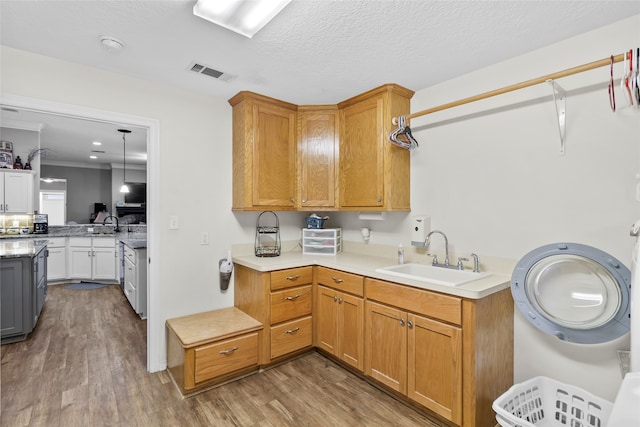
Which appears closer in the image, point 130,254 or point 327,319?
point 327,319

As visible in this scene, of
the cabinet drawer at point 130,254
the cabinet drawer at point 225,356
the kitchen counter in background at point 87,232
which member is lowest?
the cabinet drawer at point 225,356

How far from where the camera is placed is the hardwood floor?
6.42ft

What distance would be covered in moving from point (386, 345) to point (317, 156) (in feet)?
5.77

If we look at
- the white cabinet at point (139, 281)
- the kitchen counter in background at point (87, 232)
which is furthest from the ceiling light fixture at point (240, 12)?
the kitchen counter in background at point (87, 232)

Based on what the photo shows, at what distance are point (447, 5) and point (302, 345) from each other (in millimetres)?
2571

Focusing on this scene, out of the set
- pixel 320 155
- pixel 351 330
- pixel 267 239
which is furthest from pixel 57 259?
Result: pixel 351 330

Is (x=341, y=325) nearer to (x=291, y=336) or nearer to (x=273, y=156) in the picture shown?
(x=291, y=336)

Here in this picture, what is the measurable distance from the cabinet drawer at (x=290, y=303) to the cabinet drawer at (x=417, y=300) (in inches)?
25.9

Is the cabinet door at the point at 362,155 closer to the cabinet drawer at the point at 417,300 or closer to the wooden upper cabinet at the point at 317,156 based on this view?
the wooden upper cabinet at the point at 317,156

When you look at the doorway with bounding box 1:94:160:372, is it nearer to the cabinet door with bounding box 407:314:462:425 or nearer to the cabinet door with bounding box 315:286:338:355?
the cabinet door with bounding box 315:286:338:355

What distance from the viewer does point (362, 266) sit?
2.45 meters

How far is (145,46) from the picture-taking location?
1.96 m

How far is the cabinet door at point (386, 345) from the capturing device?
206 cm

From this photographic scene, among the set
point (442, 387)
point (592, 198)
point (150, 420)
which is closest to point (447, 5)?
point (592, 198)
